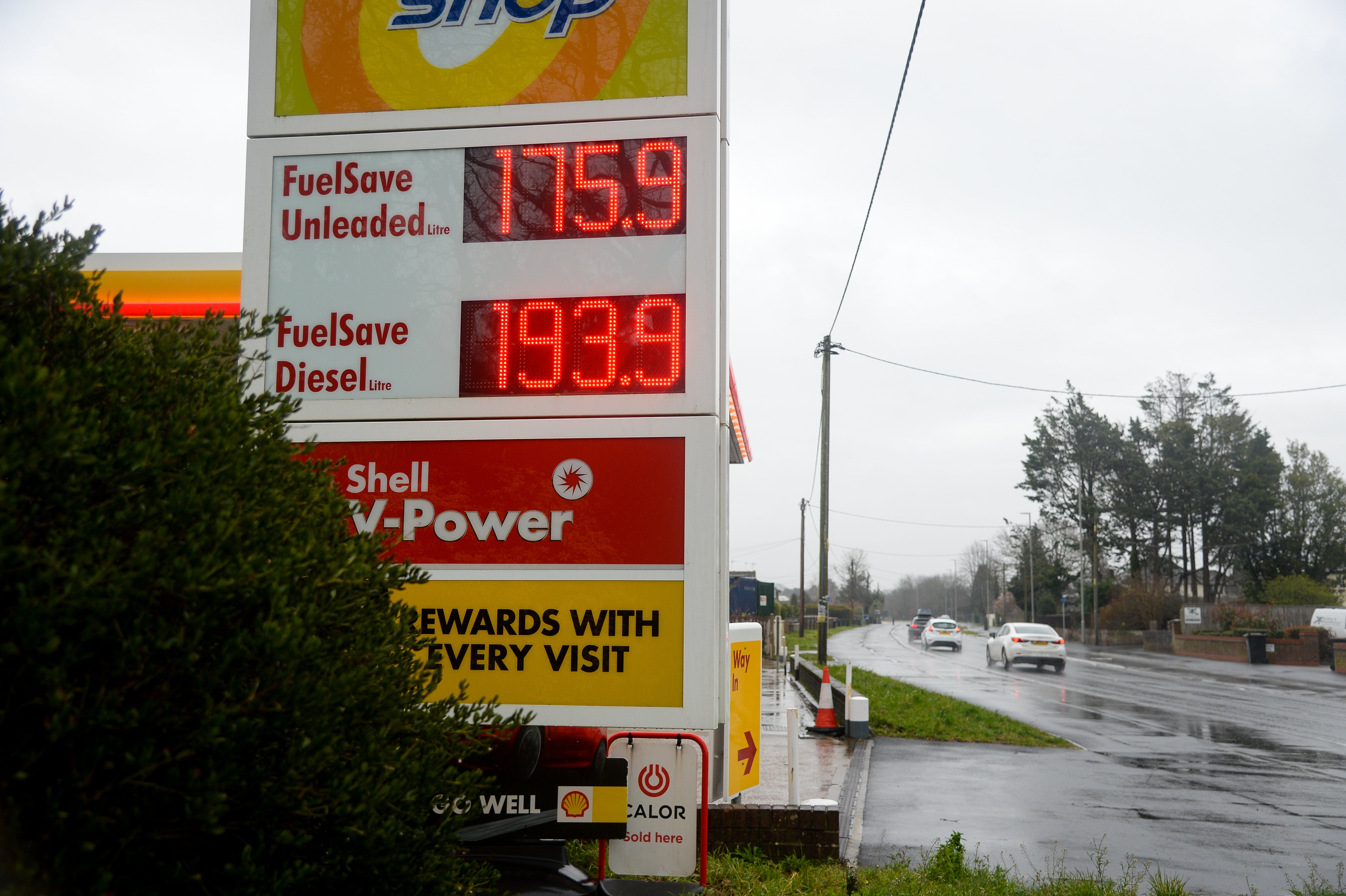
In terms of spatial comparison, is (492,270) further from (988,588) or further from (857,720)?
(988,588)

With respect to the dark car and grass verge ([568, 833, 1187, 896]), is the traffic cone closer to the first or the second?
grass verge ([568, 833, 1187, 896])

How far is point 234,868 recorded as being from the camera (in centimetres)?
204

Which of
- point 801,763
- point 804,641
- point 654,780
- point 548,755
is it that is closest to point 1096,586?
point 804,641

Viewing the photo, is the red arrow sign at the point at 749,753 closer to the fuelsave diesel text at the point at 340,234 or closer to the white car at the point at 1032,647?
the fuelsave diesel text at the point at 340,234

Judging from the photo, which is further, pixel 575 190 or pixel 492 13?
pixel 492 13

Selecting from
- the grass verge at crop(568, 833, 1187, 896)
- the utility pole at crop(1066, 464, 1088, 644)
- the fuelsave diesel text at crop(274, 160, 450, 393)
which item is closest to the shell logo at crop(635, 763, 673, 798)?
the grass verge at crop(568, 833, 1187, 896)

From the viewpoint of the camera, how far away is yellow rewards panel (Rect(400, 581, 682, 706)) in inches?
168

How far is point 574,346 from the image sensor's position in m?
4.39

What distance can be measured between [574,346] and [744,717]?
420 centimetres

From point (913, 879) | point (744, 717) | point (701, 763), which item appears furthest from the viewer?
point (744, 717)

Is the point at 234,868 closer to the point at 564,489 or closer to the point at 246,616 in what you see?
the point at 246,616

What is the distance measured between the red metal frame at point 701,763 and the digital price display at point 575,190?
2472mm

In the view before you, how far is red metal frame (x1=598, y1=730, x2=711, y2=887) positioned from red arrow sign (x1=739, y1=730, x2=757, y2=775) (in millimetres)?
2431

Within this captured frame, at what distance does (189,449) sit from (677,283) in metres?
2.53
